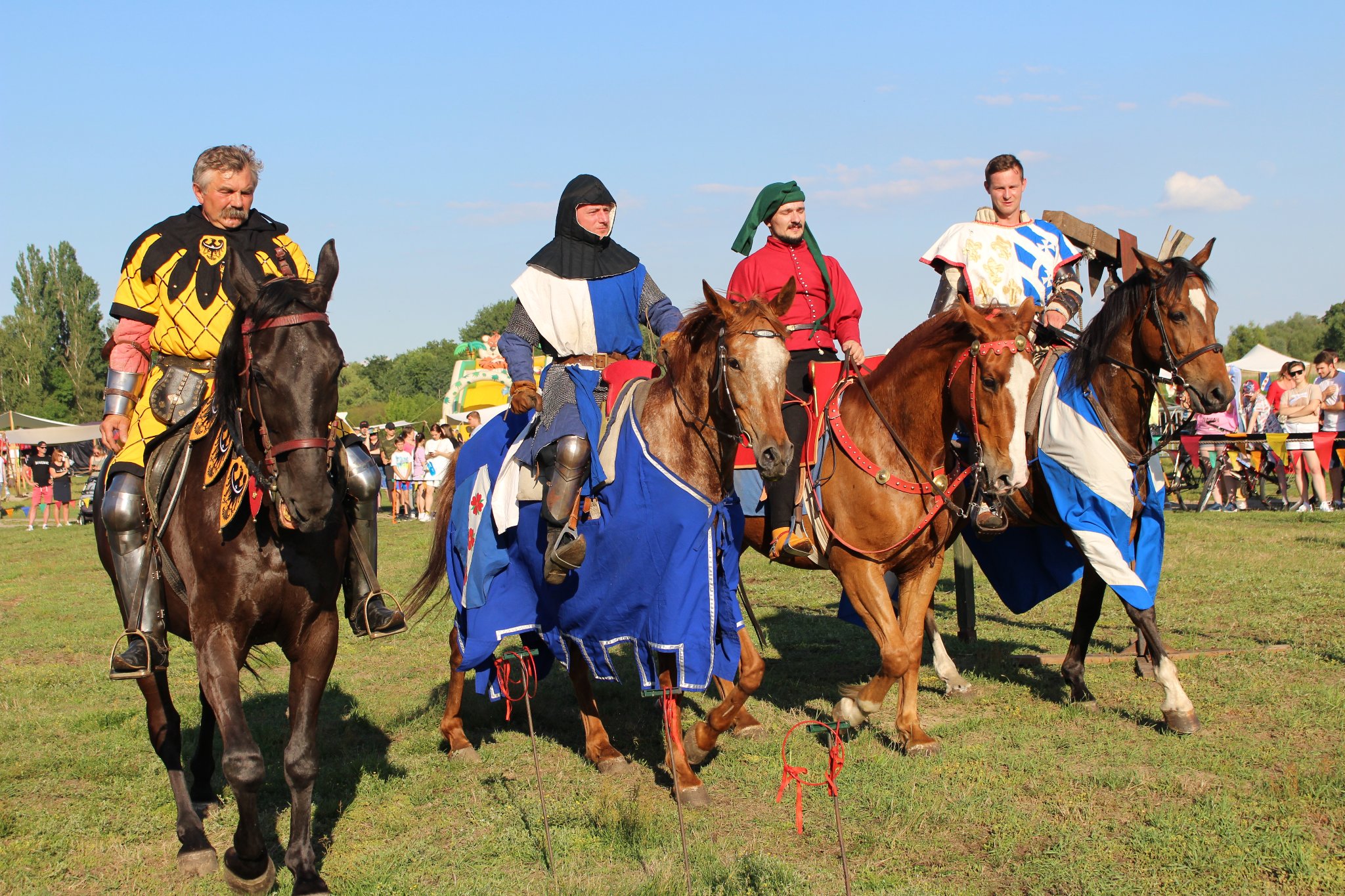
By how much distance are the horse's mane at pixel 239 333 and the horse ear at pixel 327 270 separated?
0.30 ft

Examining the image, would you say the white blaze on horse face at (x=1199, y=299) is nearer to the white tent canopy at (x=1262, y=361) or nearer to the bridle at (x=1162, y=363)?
the bridle at (x=1162, y=363)

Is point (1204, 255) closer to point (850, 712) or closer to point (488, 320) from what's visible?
point (850, 712)

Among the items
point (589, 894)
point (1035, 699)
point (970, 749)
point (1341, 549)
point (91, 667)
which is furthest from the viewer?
point (1341, 549)

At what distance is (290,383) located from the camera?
161 inches

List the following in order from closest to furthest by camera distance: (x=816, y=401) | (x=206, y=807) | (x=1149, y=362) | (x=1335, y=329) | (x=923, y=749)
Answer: (x=206, y=807) → (x=923, y=749) → (x=1149, y=362) → (x=816, y=401) → (x=1335, y=329)

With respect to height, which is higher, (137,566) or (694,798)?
(137,566)

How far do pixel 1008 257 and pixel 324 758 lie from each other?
5662mm

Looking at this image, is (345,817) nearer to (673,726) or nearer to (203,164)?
(673,726)

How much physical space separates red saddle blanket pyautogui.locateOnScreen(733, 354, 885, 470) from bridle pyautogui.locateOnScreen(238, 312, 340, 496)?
2.96 meters

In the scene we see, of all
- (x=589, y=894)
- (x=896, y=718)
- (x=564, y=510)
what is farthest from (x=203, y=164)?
(x=896, y=718)

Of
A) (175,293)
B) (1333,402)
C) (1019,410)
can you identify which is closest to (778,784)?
(1019,410)

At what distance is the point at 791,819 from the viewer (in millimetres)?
5406

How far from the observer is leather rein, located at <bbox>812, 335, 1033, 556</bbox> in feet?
20.0

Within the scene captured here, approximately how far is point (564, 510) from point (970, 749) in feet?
9.01
